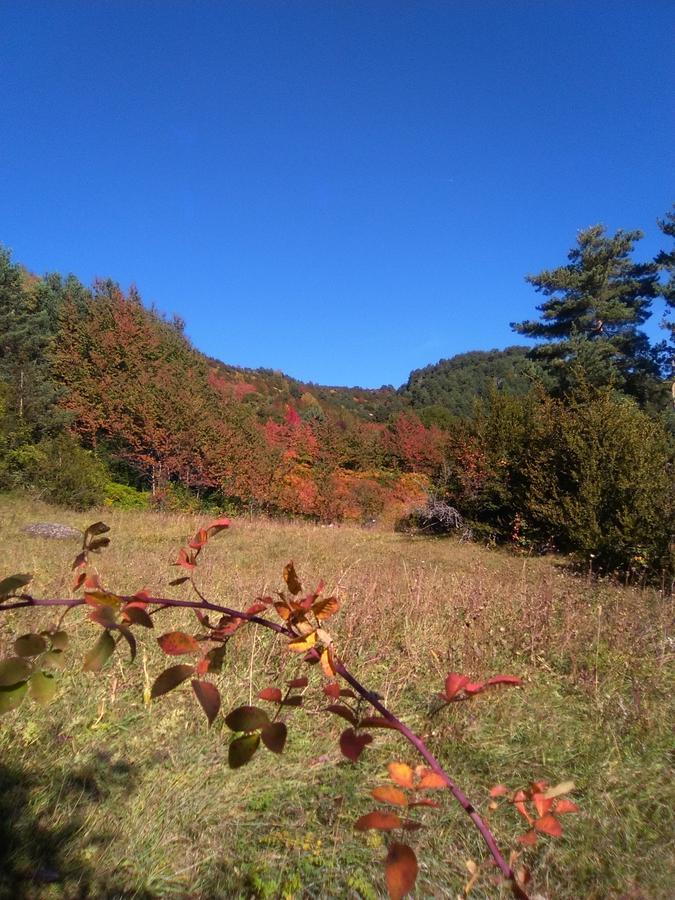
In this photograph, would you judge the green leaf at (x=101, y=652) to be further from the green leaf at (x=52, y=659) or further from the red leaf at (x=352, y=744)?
the red leaf at (x=352, y=744)

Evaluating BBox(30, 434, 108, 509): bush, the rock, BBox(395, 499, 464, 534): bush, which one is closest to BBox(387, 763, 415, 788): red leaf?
the rock

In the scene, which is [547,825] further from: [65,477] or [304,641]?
[65,477]

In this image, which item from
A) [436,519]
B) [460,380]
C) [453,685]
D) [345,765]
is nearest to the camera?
[453,685]

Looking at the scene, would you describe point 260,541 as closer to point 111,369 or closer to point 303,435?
point 303,435

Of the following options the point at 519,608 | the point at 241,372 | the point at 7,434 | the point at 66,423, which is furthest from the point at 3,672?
the point at 241,372

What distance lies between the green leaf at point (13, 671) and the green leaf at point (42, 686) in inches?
0.9

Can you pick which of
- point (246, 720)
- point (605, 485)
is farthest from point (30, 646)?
point (605, 485)

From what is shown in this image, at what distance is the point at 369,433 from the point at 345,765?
2350cm

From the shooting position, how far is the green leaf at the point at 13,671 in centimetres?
54

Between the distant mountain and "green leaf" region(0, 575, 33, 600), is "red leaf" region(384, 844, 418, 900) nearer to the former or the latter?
"green leaf" region(0, 575, 33, 600)

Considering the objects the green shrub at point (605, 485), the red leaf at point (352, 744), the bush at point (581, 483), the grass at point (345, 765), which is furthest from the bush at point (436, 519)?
the red leaf at point (352, 744)

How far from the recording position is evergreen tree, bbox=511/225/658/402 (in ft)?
56.5

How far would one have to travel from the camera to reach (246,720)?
554mm

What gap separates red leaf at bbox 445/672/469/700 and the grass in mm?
1388
